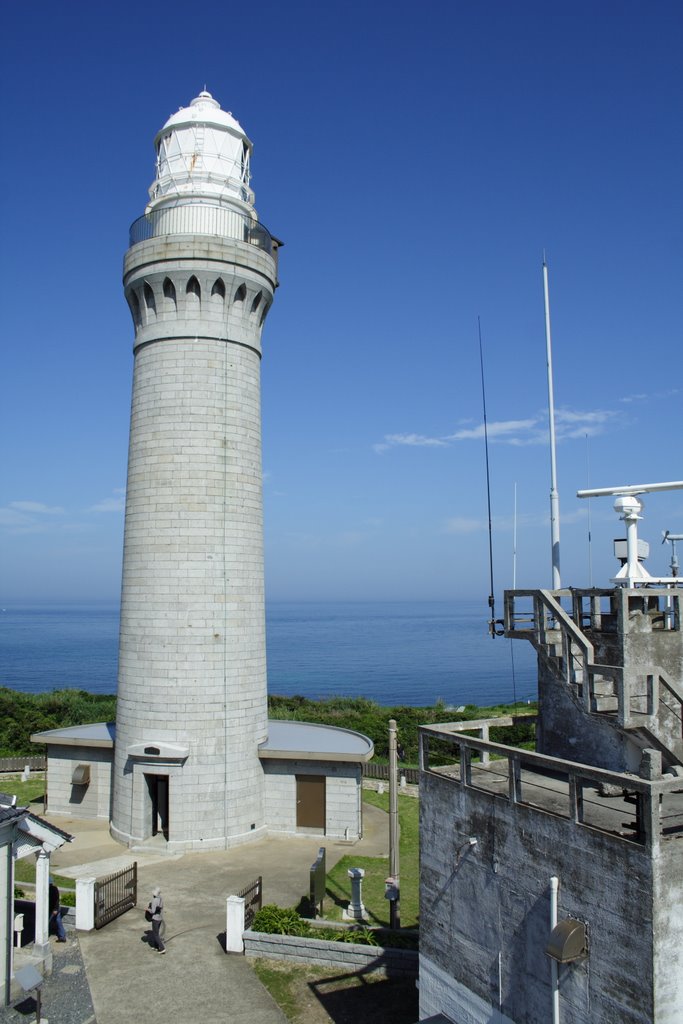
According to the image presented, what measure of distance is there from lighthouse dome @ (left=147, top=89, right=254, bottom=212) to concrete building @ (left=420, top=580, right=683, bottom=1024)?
1719 cm

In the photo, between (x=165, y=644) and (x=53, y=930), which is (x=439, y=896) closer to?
(x=53, y=930)

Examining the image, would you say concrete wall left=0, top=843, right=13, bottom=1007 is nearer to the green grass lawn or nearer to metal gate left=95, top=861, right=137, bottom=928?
metal gate left=95, top=861, right=137, bottom=928

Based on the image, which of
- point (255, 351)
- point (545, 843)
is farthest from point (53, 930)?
point (255, 351)

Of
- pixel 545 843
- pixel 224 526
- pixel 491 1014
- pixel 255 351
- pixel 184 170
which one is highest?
pixel 184 170

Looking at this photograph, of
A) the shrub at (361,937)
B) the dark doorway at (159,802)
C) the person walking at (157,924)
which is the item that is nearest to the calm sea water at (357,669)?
the dark doorway at (159,802)

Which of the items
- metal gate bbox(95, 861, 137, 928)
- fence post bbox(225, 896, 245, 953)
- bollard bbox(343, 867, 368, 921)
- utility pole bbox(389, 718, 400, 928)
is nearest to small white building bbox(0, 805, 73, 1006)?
metal gate bbox(95, 861, 137, 928)

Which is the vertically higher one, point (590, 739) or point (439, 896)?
point (590, 739)

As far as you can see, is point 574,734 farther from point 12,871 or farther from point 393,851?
point 12,871

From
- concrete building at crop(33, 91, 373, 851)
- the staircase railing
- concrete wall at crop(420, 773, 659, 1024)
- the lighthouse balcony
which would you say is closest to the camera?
concrete wall at crop(420, 773, 659, 1024)

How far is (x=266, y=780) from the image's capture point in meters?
23.0

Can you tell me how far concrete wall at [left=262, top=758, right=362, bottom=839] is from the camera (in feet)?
73.3

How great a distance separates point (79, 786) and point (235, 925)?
11389 mm

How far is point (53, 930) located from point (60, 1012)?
305 centimetres

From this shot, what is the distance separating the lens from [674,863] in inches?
322
